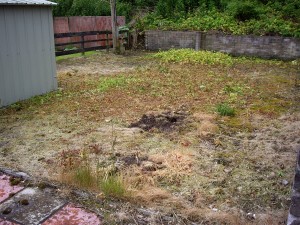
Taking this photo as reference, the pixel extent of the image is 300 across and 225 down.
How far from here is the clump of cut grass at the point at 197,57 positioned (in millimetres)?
10562

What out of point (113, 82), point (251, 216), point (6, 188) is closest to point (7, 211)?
point (6, 188)

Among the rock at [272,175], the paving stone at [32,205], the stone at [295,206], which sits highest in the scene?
the stone at [295,206]

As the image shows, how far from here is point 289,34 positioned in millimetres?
10930

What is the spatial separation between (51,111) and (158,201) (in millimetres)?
3336

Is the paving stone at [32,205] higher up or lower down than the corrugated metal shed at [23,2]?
lower down

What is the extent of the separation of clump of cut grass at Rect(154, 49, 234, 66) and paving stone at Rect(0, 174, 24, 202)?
25.9 ft

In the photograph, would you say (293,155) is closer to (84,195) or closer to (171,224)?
(171,224)

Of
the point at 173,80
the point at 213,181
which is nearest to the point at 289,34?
the point at 173,80

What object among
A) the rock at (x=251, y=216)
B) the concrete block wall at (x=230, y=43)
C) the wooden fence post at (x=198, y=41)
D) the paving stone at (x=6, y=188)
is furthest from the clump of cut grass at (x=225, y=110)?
the wooden fence post at (x=198, y=41)

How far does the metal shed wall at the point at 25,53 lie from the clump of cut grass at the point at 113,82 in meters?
1.08

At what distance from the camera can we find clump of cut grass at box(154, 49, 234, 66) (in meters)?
10.6

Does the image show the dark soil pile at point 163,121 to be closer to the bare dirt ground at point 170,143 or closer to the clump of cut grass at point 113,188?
the bare dirt ground at point 170,143

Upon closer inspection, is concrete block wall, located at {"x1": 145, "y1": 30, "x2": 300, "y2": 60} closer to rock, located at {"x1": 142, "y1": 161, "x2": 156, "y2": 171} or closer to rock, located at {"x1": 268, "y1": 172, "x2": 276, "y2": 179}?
rock, located at {"x1": 268, "y1": 172, "x2": 276, "y2": 179}

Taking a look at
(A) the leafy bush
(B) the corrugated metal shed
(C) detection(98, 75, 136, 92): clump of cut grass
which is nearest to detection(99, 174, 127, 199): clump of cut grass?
(B) the corrugated metal shed
